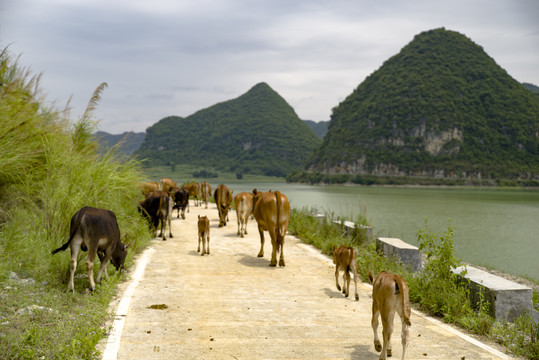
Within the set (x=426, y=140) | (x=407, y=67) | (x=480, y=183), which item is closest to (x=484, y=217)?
(x=480, y=183)

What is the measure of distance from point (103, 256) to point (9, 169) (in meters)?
2.38

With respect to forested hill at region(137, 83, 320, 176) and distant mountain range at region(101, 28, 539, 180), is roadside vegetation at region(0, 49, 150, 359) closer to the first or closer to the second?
distant mountain range at region(101, 28, 539, 180)

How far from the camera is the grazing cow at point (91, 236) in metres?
5.57

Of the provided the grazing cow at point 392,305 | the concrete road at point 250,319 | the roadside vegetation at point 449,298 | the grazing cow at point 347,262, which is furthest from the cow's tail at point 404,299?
the grazing cow at point 347,262

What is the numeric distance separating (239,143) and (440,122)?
81760 millimetres

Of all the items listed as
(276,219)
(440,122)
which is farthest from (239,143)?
(276,219)

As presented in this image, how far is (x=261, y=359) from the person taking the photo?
4.08 meters

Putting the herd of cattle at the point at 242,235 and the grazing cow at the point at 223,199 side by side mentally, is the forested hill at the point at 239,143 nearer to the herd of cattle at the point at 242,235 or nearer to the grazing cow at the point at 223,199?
the grazing cow at the point at 223,199

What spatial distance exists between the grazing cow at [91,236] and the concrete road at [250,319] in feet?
2.21

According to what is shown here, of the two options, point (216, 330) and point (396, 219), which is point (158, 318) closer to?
point (216, 330)

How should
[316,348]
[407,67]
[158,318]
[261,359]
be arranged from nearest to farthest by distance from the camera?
[261,359] → [316,348] → [158,318] → [407,67]

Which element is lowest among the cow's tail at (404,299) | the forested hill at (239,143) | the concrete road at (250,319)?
the concrete road at (250,319)

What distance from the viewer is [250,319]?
5.30 meters

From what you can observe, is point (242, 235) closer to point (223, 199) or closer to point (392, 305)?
point (223, 199)
